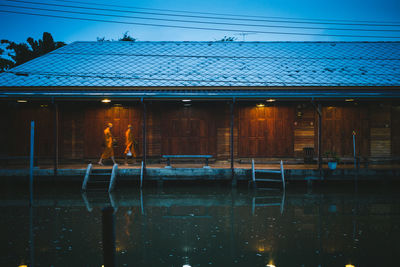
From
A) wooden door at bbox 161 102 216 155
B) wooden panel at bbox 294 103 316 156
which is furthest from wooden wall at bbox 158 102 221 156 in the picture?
wooden panel at bbox 294 103 316 156

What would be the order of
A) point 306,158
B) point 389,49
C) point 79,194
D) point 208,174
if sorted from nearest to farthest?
point 79,194
point 208,174
point 306,158
point 389,49

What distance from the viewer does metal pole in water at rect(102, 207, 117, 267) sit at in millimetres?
3665

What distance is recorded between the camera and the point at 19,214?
8.27 meters

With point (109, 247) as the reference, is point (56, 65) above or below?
above

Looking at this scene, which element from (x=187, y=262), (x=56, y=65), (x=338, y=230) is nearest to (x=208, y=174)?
(x=338, y=230)

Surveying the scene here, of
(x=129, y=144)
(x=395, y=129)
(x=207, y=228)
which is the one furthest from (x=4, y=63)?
(x=395, y=129)

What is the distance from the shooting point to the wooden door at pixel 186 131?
14.9 metres

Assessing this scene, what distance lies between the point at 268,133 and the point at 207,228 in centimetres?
881

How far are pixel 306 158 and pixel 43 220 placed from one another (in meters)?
11.0

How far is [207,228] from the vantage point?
705 centimetres

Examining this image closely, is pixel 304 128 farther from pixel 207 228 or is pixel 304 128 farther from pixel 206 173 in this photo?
pixel 207 228

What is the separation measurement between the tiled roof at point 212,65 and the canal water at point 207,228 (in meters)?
5.57

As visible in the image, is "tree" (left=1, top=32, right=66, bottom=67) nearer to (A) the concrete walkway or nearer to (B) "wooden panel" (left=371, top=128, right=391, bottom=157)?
(A) the concrete walkway

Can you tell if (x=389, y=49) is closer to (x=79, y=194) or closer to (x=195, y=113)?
(x=195, y=113)
